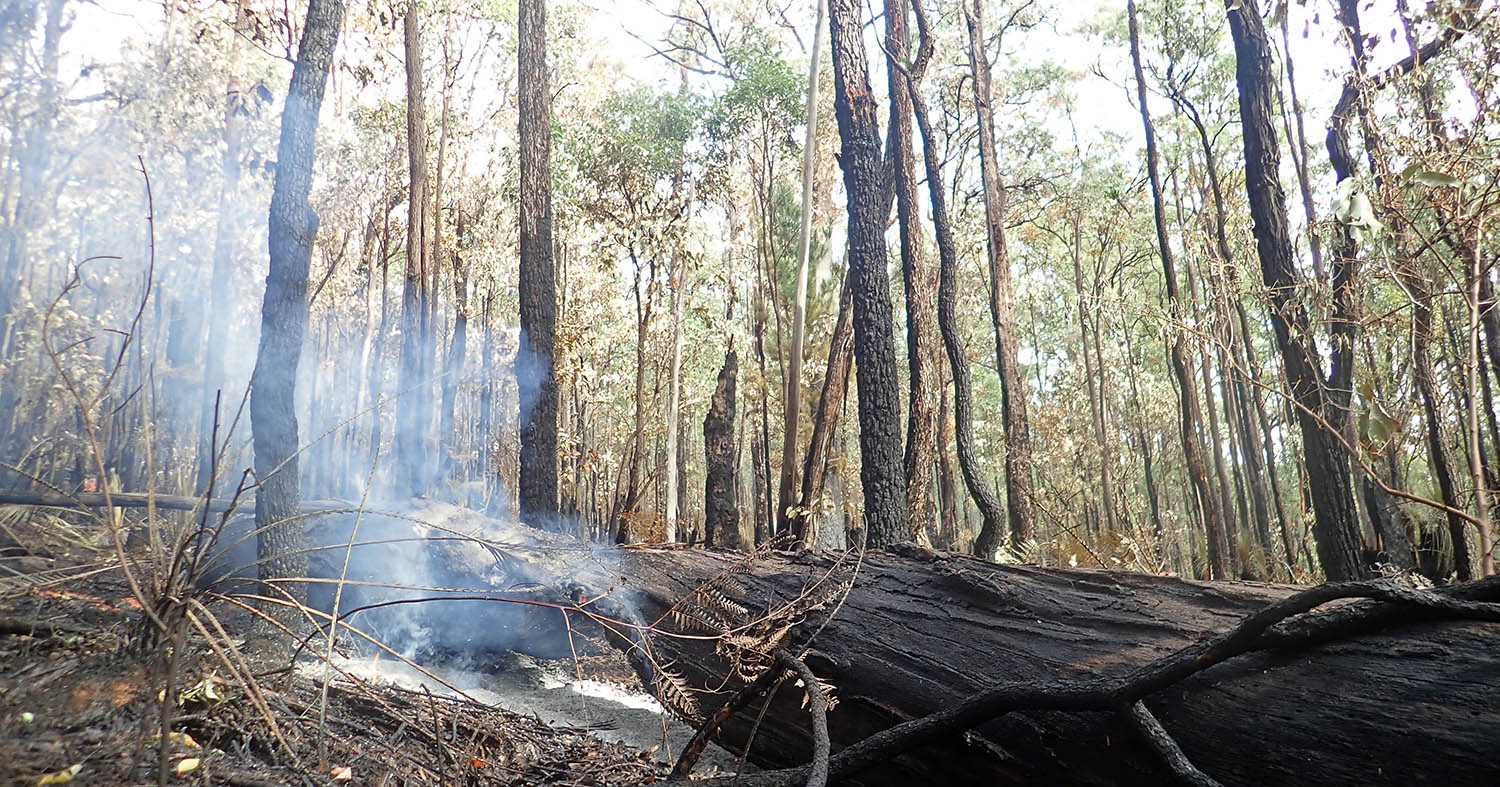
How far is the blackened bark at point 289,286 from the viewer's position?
16.9 ft

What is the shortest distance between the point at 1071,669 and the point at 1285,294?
459 centimetres

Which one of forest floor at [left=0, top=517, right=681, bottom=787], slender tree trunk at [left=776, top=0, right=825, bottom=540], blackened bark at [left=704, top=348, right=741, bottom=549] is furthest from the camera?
slender tree trunk at [left=776, top=0, right=825, bottom=540]

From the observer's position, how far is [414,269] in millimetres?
11742

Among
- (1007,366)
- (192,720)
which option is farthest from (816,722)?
(1007,366)

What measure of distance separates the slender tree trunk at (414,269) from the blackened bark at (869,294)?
5.92 meters

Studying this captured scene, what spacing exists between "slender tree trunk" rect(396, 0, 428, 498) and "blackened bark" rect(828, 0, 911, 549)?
19.4ft

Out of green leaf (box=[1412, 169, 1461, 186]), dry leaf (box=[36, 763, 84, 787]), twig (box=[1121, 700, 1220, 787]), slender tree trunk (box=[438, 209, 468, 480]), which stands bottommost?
twig (box=[1121, 700, 1220, 787])

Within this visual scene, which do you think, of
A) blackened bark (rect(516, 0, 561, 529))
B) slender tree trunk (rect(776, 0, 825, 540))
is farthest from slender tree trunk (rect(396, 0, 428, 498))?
slender tree trunk (rect(776, 0, 825, 540))

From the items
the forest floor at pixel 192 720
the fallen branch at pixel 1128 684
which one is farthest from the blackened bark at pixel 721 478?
the fallen branch at pixel 1128 684

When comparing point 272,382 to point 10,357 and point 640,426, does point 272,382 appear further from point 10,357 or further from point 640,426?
point 10,357

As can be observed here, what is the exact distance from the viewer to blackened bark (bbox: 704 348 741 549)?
29.7ft

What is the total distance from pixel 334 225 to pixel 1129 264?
20049 mm

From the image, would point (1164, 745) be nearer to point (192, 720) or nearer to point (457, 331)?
point (192, 720)

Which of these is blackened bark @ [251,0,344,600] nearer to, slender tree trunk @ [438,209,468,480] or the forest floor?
the forest floor
